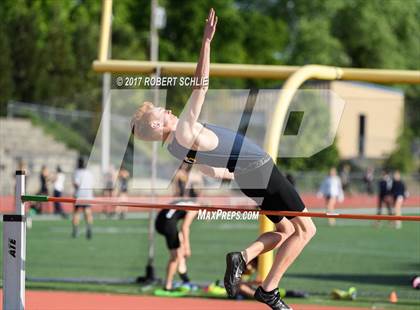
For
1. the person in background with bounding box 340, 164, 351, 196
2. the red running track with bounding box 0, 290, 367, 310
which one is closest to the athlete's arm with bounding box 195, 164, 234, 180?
the red running track with bounding box 0, 290, 367, 310

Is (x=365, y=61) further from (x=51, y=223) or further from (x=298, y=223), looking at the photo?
(x=298, y=223)

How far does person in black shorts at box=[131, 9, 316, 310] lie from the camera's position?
23.7 feet

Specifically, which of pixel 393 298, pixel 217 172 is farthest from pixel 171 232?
pixel 217 172

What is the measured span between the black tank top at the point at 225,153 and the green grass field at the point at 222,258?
13.5 feet

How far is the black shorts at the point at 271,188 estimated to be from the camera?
25.2 feet

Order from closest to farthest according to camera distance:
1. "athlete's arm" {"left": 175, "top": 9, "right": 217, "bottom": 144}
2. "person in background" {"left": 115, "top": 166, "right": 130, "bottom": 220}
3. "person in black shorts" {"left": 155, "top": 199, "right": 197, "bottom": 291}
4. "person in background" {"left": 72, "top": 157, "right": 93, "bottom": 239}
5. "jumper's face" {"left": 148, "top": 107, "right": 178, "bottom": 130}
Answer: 1. "athlete's arm" {"left": 175, "top": 9, "right": 217, "bottom": 144}
2. "jumper's face" {"left": 148, "top": 107, "right": 178, "bottom": 130}
3. "person in black shorts" {"left": 155, "top": 199, "right": 197, "bottom": 291}
4. "person in background" {"left": 72, "top": 157, "right": 93, "bottom": 239}
5. "person in background" {"left": 115, "top": 166, "right": 130, "bottom": 220}

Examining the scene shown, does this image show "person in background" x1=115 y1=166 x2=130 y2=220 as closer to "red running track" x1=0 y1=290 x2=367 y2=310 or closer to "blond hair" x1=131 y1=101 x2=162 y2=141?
"red running track" x1=0 y1=290 x2=367 y2=310

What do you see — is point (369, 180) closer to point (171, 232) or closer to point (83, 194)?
point (83, 194)

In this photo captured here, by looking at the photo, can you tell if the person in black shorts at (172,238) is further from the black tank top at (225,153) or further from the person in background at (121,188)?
the person in background at (121,188)

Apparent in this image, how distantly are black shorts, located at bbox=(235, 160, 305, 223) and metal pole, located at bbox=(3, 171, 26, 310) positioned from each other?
172cm

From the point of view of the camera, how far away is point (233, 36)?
60.1 metres

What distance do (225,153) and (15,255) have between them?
5.93 ft

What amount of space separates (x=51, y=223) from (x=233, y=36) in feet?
119

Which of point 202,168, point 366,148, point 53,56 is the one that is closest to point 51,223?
point 202,168
